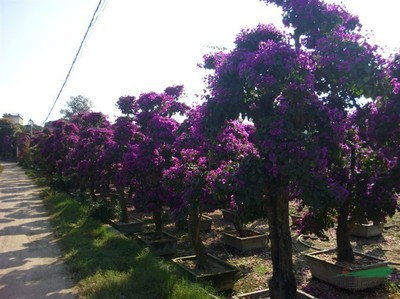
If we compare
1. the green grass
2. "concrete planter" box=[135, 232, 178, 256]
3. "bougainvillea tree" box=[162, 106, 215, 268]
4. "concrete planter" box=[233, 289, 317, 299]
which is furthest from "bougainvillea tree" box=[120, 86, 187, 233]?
"concrete planter" box=[233, 289, 317, 299]

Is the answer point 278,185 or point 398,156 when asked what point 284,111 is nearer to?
point 278,185

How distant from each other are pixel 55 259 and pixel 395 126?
244 inches

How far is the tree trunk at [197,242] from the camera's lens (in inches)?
265

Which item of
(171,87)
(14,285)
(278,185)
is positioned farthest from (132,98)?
(278,185)

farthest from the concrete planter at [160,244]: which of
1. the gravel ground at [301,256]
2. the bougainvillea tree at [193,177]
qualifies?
the bougainvillea tree at [193,177]

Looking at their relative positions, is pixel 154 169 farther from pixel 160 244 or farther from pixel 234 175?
pixel 234 175

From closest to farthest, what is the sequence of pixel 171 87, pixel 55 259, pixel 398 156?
pixel 398 156 < pixel 55 259 < pixel 171 87

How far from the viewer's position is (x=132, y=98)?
446 inches

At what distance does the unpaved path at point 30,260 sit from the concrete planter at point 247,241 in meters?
3.77

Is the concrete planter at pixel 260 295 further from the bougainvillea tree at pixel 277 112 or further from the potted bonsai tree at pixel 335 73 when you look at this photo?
the potted bonsai tree at pixel 335 73

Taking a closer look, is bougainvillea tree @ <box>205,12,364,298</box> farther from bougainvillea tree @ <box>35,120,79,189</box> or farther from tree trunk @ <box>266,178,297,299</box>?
bougainvillea tree @ <box>35,120,79,189</box>

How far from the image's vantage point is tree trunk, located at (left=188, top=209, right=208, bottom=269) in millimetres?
6719

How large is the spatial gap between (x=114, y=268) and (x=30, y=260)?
2.05 meters

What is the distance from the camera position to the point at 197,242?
22.4ft
